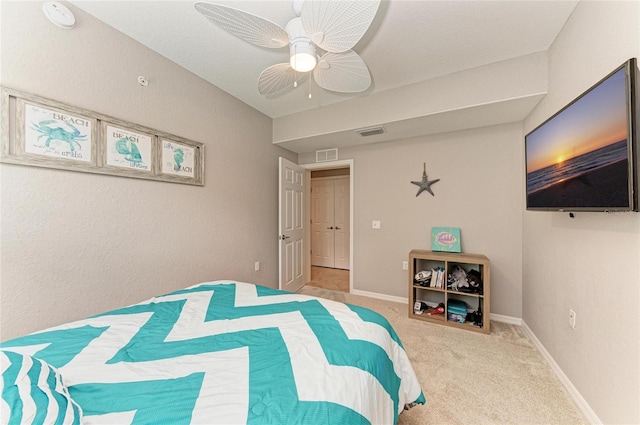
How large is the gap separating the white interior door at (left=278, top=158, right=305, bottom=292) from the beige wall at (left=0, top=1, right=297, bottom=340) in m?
0.65

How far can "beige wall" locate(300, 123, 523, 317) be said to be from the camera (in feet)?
8.43

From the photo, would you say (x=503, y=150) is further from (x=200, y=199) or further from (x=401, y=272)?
(x=200, y=199)

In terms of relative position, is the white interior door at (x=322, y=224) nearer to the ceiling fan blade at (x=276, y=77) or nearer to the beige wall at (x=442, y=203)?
the beige wall at (x=442, y=203)

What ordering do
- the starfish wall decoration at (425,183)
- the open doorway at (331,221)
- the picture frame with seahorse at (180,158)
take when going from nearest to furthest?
the picture frame with seahorse at (180,158), the starfish wall decoration at (425,183), the open doorway at (331,221)

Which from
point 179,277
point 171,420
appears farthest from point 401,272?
point 171,420

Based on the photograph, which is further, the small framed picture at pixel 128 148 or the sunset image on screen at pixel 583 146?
the small framed picture at pixel 128 148

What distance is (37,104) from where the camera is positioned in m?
1.35

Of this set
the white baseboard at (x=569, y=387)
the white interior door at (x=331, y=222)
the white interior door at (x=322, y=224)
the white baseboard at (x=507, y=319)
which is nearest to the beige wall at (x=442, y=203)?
the white baseboard at (x=507, y=319)

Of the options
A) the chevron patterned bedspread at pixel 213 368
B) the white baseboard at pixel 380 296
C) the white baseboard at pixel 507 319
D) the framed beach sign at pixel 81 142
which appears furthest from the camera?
the white baseboard at pixel 380 296

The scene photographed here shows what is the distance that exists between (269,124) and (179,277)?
2.20m

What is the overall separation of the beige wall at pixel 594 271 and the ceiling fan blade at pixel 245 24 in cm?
172

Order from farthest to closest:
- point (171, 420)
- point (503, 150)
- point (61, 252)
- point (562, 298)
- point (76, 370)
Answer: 1. point (503, 150)
2. point (562, 298)
3. point (61, 252)
4. point (76, 370)
5. point (171, 420)

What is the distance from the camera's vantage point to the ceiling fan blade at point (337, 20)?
104 cm

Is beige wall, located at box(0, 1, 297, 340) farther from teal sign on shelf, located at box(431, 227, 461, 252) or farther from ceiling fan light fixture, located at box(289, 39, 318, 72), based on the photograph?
teal sign on shelf, located at box(431, 227, 461, 252)
